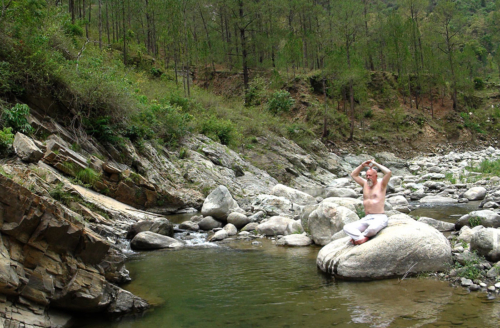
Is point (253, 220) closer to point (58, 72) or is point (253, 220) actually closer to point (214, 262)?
point (214, 262)

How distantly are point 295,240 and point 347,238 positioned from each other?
107 inches

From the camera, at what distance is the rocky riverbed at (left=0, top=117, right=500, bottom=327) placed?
4.62 m

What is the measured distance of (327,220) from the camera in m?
9.64

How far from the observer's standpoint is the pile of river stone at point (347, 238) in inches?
254

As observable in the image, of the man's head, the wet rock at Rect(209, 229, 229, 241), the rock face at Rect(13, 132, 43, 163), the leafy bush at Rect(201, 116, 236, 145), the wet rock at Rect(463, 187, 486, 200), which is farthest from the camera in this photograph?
the leafy bush at Rect(201, 116, 236, 145)

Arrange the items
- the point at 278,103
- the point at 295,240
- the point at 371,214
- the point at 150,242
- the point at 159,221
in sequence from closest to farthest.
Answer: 1. the point at 371,214
2. the point at 150,242
3. the point at 295,240
4. the point at 159,221
5. the point at 278,103

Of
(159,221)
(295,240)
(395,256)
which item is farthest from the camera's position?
(159,221)

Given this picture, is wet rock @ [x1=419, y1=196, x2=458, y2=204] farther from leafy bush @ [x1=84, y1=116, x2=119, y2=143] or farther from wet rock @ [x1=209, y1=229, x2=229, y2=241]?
leafy bush @ [x1=84, y1=116, x2=119, y2=143]

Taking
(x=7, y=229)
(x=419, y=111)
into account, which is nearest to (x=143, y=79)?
(x=7, y=229)

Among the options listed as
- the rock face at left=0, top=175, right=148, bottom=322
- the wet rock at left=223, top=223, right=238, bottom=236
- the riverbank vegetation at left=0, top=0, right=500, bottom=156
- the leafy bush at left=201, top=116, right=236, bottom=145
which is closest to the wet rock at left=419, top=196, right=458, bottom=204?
the wet rock at left=223, top=223, right=238, bottom=236

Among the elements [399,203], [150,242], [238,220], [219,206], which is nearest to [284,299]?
[150,242]

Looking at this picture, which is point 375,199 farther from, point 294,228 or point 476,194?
point 476,194

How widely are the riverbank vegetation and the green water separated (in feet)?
40.7

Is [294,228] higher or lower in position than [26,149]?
lower
